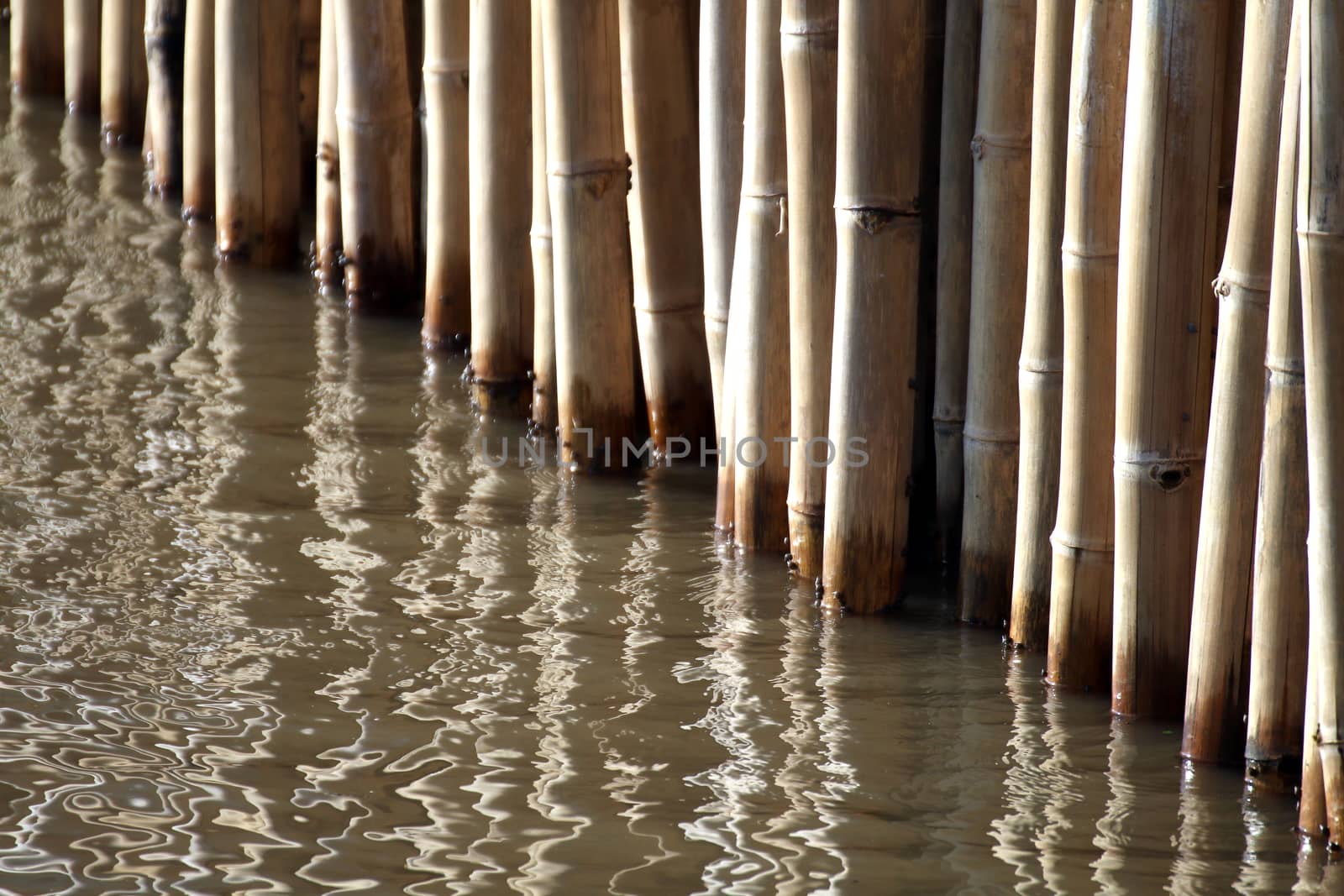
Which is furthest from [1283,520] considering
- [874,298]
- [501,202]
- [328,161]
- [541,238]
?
[328,161]

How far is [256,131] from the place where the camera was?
755 cm

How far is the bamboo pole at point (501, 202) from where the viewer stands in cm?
605

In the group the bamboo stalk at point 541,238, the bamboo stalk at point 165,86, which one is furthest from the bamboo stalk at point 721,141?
the bamboo stalk at point 165,86

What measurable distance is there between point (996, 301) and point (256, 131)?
4115mm

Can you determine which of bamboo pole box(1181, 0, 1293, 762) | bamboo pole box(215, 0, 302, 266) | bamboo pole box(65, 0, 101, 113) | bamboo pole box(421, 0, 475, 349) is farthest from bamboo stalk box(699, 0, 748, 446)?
bamboo pole box(65, 0, 101, 113)

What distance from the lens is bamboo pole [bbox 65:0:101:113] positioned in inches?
360

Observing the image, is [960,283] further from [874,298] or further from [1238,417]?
[1238,417]

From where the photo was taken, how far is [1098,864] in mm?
3664

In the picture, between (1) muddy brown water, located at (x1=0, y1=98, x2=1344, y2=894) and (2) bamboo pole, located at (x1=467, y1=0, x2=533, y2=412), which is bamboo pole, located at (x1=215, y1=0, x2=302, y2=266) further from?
Answer: (2) bamboo pole, located at (x1=467, y1=0, x2=533, y2=412)

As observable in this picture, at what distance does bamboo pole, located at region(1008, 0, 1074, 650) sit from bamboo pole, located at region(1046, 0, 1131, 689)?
0.07m

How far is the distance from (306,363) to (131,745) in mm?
2995

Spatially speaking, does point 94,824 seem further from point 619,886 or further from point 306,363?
point 306,363

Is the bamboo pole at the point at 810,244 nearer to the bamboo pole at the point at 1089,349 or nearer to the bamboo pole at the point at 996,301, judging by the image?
the bamboo pole at the point at 996,301

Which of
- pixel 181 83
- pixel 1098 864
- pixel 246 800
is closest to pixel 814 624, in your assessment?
pixel 1098 864
